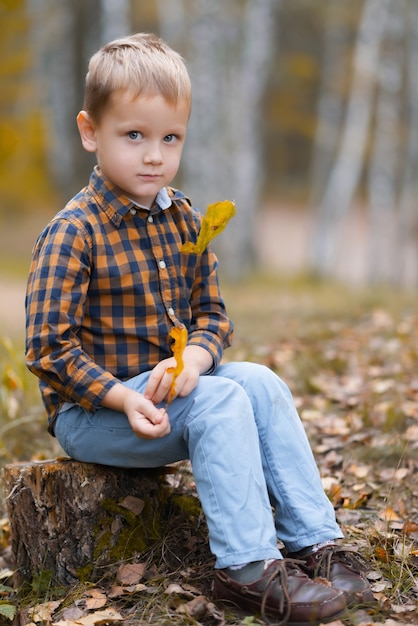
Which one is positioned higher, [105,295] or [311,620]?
[105,295]

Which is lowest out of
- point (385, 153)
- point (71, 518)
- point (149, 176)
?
point (71, 518)

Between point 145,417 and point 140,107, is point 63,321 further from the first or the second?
point 140,107

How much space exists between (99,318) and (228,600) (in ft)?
3.05

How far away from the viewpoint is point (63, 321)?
7.85ft

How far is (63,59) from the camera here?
18438 mm

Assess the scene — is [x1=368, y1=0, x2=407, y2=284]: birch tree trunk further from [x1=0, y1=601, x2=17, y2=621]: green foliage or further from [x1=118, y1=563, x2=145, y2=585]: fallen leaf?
[x1=0, y1=601, x2=17, y2=621]: green foliage

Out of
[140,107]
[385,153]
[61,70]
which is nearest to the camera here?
[140,107]

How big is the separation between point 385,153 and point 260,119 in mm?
6628

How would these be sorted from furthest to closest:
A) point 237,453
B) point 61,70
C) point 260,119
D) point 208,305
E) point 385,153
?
point 260,119 < point 61,70 < point 385,153 < point 208,305 < point 237,453

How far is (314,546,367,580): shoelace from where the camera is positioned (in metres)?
2.37

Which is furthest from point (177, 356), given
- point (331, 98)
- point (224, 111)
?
point (331, 98)

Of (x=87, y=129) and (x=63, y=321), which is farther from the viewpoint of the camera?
(x=87, y=129)

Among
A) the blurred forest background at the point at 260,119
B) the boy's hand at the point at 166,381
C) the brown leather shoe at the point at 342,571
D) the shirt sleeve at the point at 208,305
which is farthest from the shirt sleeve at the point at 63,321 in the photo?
the blurred forest background at the point at 260,119

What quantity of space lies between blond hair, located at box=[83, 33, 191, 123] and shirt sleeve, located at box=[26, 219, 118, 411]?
417 millimetres
